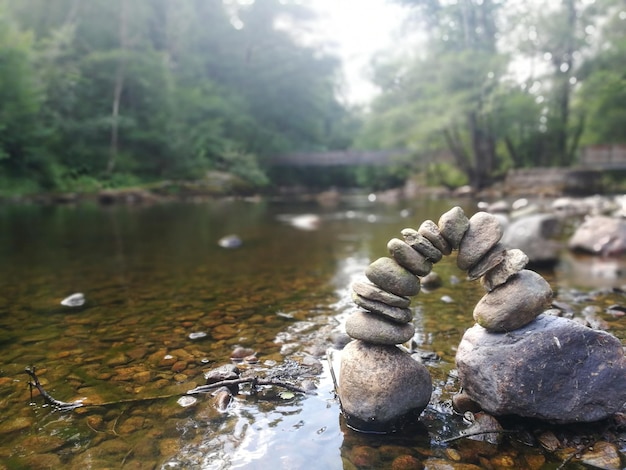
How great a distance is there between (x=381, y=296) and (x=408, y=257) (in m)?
0.37

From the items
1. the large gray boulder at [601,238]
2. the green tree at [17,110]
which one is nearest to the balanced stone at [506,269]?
the large gray boulder at [601,238]

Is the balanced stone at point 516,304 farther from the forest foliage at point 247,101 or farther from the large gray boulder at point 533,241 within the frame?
the forest foliage at point 247,101

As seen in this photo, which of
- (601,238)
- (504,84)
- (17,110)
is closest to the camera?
(601,238)

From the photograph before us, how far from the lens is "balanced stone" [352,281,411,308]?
364cm

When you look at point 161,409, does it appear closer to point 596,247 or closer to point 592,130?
point 596,247

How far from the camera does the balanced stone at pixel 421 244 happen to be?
3.64 m

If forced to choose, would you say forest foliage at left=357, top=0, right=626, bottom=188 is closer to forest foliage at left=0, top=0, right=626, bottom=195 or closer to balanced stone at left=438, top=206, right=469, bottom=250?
forest foliage at left=0, top=0, right=626, bottom=195

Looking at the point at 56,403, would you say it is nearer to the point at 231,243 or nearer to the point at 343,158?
the point at 231,243

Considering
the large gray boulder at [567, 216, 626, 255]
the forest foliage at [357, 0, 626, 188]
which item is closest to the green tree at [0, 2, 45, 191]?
the forest foliage at [357, 0, 626, 188]

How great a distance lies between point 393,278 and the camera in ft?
12.0

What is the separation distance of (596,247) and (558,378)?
29.1 ft

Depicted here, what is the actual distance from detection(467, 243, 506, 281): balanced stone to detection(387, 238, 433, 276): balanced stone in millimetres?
396

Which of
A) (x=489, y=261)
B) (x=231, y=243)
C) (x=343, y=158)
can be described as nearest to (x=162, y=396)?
(x=489, y=261)

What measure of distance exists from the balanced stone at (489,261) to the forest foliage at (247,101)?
2508 centimetres
